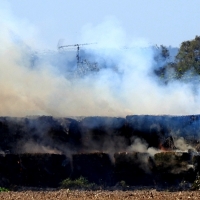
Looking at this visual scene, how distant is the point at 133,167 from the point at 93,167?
40.3 inches

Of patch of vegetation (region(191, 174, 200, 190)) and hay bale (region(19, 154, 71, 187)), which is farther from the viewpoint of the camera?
hay bale (region(19, 154, 71, 187))

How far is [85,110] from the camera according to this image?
2111 centimetres

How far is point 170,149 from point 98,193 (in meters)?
3.92

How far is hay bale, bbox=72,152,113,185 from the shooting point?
17.4 metres

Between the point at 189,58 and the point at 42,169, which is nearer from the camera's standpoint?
the point at 42,169

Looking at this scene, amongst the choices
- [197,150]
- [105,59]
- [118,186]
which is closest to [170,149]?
[197,150]

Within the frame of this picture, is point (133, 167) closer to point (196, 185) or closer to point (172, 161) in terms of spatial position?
point (172, 161)

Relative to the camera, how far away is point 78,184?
16.6 metres

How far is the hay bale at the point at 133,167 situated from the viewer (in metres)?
17.3

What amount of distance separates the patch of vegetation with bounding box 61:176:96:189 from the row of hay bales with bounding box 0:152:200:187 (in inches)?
14.0

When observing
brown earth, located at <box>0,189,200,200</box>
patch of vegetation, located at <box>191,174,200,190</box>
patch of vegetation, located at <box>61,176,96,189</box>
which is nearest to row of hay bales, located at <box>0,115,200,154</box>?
patch of vegetation, located at <box>61,176,96,189</box>

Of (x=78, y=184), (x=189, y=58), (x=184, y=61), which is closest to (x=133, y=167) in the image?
(x=78, y=184)

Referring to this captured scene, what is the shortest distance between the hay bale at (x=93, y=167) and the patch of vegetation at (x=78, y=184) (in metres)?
0.42

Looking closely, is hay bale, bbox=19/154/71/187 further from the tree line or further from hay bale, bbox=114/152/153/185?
the tree line
